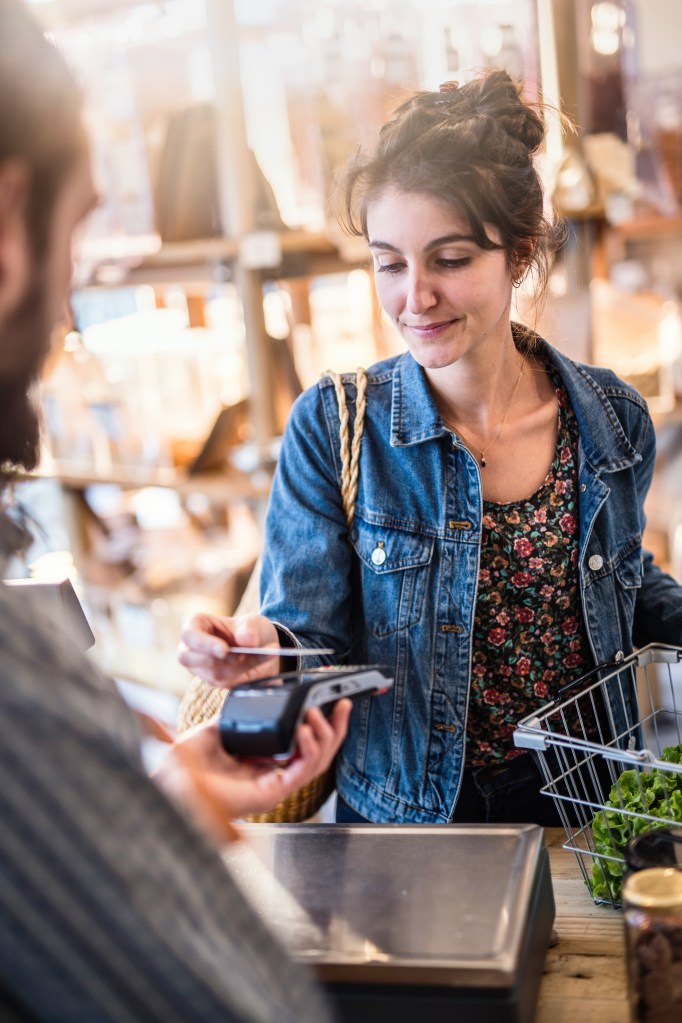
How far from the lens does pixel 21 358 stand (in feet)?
2.22

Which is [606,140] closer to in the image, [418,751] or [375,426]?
[375,426]

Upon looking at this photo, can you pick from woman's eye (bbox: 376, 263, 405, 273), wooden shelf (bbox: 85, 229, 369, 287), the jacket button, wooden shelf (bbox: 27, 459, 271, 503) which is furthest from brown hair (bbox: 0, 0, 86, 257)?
wooden shelf (bbox: 27, 459, 271, 503)

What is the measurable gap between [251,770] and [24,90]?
0.56 metres

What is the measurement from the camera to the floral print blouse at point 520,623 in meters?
1.36

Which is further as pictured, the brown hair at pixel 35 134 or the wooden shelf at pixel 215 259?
the wooden shelf at pixel 215 259

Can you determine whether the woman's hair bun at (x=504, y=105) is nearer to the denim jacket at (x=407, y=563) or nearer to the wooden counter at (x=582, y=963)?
the denim jacket at (x=407, y=563)

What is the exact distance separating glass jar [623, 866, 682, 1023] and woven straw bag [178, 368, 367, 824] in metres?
0.67

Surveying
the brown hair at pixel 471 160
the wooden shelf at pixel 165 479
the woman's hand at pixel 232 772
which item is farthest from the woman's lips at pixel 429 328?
the wooden shelf at pixel 165 479

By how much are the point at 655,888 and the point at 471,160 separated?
85cm

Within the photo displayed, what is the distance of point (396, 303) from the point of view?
1279mm

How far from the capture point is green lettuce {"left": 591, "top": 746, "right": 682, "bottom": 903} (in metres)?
1.02

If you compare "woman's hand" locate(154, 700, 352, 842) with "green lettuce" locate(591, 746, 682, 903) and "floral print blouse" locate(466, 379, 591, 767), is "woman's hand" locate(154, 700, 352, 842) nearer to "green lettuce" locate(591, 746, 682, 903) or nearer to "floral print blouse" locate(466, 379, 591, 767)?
"green lettuce" locate(591, 746, 682, 903)

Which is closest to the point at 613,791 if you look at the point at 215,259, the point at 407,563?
the point at 407,563

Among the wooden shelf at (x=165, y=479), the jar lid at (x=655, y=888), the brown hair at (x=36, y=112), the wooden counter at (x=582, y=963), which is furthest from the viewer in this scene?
the wooden shelf at (x=165, y=479)
